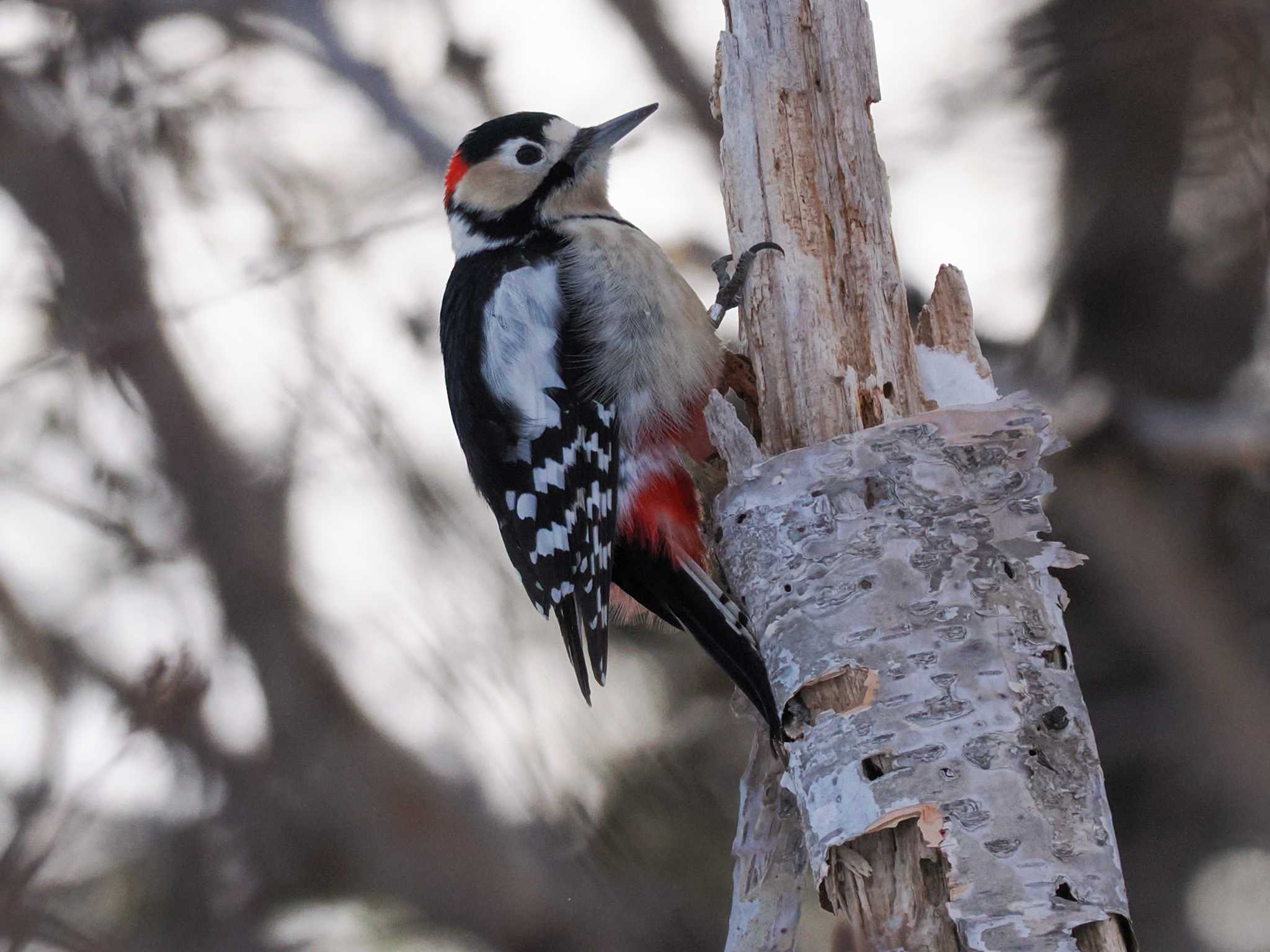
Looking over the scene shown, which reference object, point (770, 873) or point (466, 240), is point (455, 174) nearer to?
point (466, 240)

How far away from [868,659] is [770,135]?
926 mm

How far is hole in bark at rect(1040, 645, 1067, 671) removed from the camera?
1.49 m

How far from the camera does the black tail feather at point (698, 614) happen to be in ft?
5.88

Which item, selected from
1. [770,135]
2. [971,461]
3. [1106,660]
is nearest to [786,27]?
[770,135]

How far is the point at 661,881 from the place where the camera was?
127 inches

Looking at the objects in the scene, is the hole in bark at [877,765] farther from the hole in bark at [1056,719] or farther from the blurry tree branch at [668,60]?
the blurry tree branch at [668,60]

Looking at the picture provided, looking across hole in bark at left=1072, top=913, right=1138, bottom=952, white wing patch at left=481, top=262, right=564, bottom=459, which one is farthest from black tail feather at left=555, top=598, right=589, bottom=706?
hole in bark at left=1072, top=913, right=1138, bottom=952

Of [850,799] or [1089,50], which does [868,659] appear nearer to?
[850,799]

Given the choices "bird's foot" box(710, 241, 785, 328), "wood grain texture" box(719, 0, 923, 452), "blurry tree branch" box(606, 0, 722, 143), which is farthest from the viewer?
"blurry tree branch" box(606, 0, 722, 143)

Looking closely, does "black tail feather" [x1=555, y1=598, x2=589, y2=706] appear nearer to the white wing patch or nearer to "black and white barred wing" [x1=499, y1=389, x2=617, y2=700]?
"black and white barred wing" [x1=499, y1=389, x2=617, y2=700]

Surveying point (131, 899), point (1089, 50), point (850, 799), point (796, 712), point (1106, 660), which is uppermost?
point (1089, 50)

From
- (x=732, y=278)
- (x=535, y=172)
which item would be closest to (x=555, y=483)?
(x=732, y=278)

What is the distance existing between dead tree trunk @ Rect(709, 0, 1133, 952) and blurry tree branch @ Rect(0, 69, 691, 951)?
166cm

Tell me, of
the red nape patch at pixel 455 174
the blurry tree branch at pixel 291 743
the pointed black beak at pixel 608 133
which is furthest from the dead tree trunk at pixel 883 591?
the blurry tree branch at pixel 291 743
